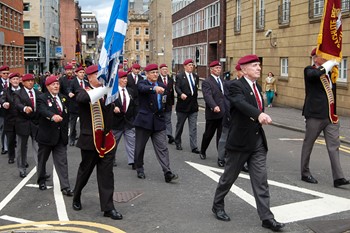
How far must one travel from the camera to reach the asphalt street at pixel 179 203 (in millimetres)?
6105

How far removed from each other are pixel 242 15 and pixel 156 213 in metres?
27.9

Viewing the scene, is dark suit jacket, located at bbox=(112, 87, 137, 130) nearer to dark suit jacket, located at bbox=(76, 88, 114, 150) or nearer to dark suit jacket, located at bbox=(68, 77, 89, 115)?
dark suit jacket, located at bbox=(68, 77, 89, 115)

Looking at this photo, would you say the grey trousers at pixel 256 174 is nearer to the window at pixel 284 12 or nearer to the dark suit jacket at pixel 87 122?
the dark suit jacket at pixel 87 122

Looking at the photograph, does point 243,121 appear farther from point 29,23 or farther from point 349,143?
point 29,23

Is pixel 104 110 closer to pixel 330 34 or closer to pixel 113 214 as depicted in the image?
pixel 113 214

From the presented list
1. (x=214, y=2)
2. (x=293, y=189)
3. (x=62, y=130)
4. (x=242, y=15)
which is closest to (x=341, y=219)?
(x=293, y=189)

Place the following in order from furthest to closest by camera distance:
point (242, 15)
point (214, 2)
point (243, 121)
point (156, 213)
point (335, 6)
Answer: point (214, 2) → point (242, 15) → point (335, 6) → point (156, 213) → point (243, 121)

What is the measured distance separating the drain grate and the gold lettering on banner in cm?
403

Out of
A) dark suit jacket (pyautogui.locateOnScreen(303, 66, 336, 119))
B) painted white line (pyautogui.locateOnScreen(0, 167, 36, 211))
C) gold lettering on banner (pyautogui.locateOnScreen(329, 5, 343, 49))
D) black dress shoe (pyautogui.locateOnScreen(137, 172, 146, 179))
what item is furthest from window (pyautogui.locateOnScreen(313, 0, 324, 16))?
painted white line (pyautogui.locateOnScreen(0, 167, 36, 211))

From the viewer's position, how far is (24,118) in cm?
951

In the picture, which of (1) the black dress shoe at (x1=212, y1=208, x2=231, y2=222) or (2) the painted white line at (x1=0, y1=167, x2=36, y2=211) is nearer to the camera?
(1) the black dress shoe at (x1=212, y1=208, x2=231, y2=222)

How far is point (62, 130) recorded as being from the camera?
800 centimetres

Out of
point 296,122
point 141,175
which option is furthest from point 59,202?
point 296,122

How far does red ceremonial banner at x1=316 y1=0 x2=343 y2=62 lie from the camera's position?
25.6 ft
